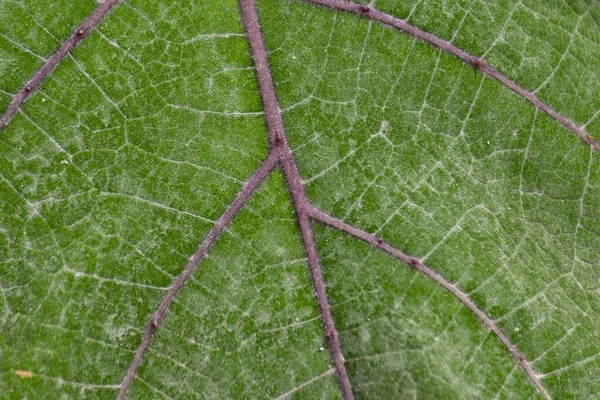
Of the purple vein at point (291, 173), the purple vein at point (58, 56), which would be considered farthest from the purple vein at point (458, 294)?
the purple vein at point (58, 56)

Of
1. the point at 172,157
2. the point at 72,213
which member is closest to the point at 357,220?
the point at 172,157

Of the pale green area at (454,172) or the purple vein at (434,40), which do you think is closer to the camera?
the pale green area at (454,172)

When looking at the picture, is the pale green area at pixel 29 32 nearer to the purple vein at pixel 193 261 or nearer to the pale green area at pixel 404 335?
the purple vein at pixel 193 261

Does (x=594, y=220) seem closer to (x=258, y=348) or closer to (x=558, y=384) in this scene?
(x=558, y=384)

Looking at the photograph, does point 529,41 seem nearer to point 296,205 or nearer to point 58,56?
point 296,205

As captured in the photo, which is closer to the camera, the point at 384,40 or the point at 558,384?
the point at 558,384

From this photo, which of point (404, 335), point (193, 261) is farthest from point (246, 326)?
point (404, 335)

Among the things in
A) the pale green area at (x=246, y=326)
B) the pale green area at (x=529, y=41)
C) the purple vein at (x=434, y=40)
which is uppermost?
the pale green area at (x=529, y=41)

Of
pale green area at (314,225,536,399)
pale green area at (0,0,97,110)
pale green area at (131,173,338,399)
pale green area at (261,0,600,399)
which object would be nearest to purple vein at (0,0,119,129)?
pale green area at (0,0,97,110)
